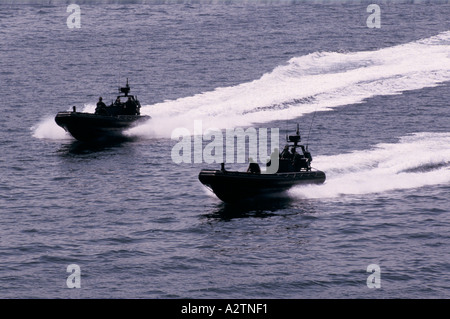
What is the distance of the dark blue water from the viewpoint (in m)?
38.0

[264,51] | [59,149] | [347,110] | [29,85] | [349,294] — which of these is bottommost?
[349,294]

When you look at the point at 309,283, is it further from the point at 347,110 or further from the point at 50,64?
the point at 50,64

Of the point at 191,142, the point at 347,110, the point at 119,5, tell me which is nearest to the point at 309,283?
the point at 191,142

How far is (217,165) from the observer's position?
5638 centimetres

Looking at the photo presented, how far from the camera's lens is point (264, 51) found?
104 meters

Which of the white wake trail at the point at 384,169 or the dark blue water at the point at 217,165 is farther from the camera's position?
the white wake trail at the point at 384,169

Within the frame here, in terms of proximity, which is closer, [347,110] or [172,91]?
[347,110]

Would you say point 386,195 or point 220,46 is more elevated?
point 220,46

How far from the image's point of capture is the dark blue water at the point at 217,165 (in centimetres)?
3797

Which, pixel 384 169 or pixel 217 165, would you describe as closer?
pixel 384 169

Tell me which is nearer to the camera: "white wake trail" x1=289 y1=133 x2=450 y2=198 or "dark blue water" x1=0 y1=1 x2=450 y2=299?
"dark blue water" x1=0 y1=1 x2=450 y2=299

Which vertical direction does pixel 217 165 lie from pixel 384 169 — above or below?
above

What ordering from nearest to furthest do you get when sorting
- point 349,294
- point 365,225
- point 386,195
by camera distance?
point 349,294
point 365,225
point 386,195

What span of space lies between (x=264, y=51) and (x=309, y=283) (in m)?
68.7
